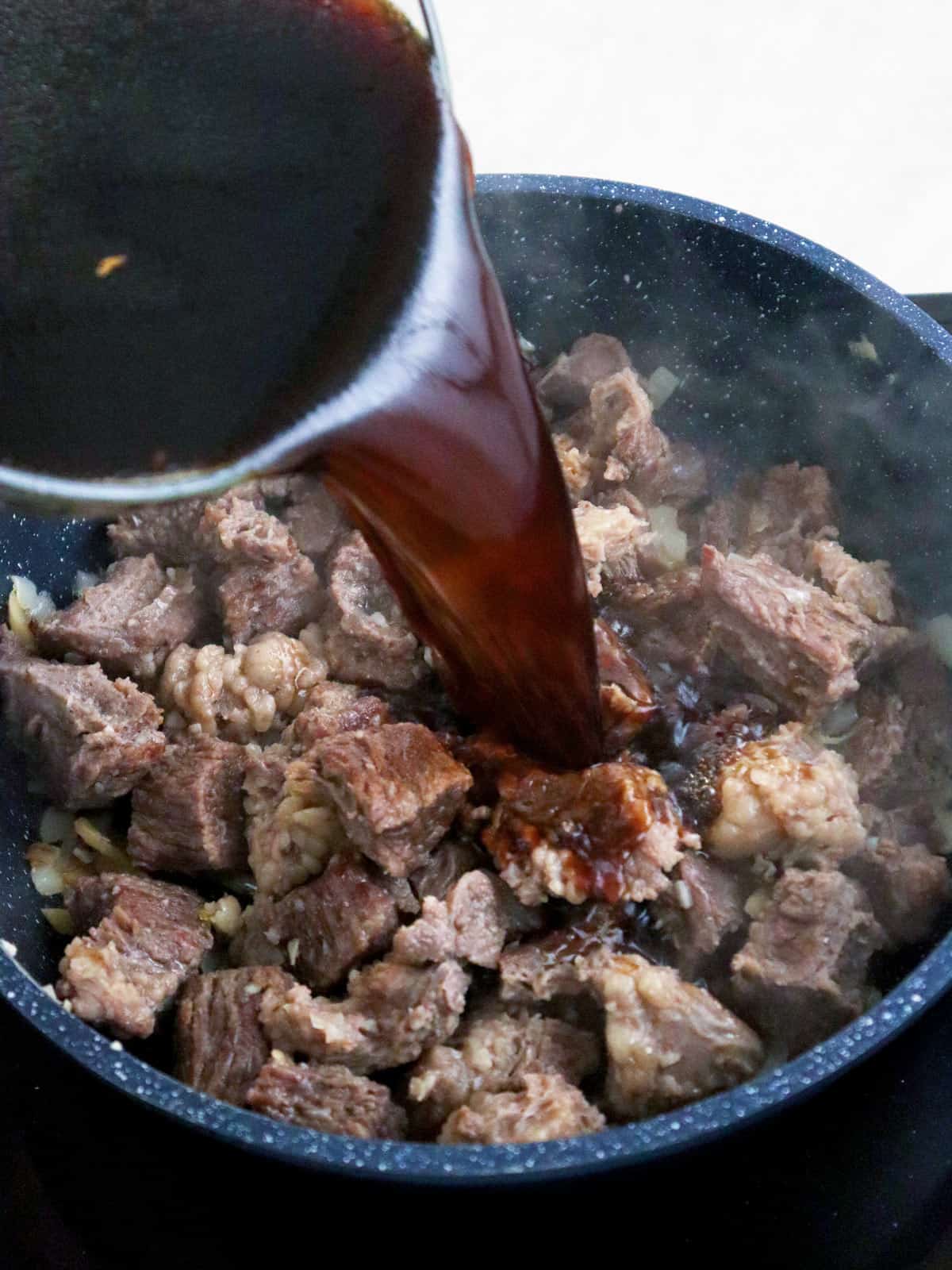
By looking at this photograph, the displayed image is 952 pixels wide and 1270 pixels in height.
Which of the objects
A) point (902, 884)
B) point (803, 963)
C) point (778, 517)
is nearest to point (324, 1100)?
point (803, 963)

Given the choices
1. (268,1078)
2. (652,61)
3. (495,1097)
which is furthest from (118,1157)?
(652,61)

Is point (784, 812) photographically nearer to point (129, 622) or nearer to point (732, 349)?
point (732, 349)

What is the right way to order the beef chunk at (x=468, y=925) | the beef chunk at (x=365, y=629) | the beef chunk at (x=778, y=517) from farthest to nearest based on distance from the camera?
the beef chunk at (x=778, y=517)
the beef chunk at (x=365, y=629)
the beef chunk at (x=468, y=925)

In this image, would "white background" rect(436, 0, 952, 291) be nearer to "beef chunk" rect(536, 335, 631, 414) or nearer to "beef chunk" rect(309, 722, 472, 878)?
"beef chunk" rect(536, 335, 631, 414)

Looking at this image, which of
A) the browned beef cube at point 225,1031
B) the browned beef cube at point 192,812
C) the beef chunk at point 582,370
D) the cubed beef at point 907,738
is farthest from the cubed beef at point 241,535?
the cubed beef at point 907,738

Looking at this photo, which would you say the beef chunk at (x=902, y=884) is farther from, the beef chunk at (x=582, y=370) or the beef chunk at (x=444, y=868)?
the beef chunk at (x=582, y=370)

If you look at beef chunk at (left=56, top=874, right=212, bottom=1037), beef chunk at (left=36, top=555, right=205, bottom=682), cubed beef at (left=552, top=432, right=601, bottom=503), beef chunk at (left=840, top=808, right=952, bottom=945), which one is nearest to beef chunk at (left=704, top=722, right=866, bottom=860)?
beef chunk at (left=840, top=808, right=952, bottom=945)

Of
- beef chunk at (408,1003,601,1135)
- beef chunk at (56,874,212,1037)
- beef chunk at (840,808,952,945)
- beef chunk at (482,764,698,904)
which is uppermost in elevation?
beef chunk at (840,808,952,945)
